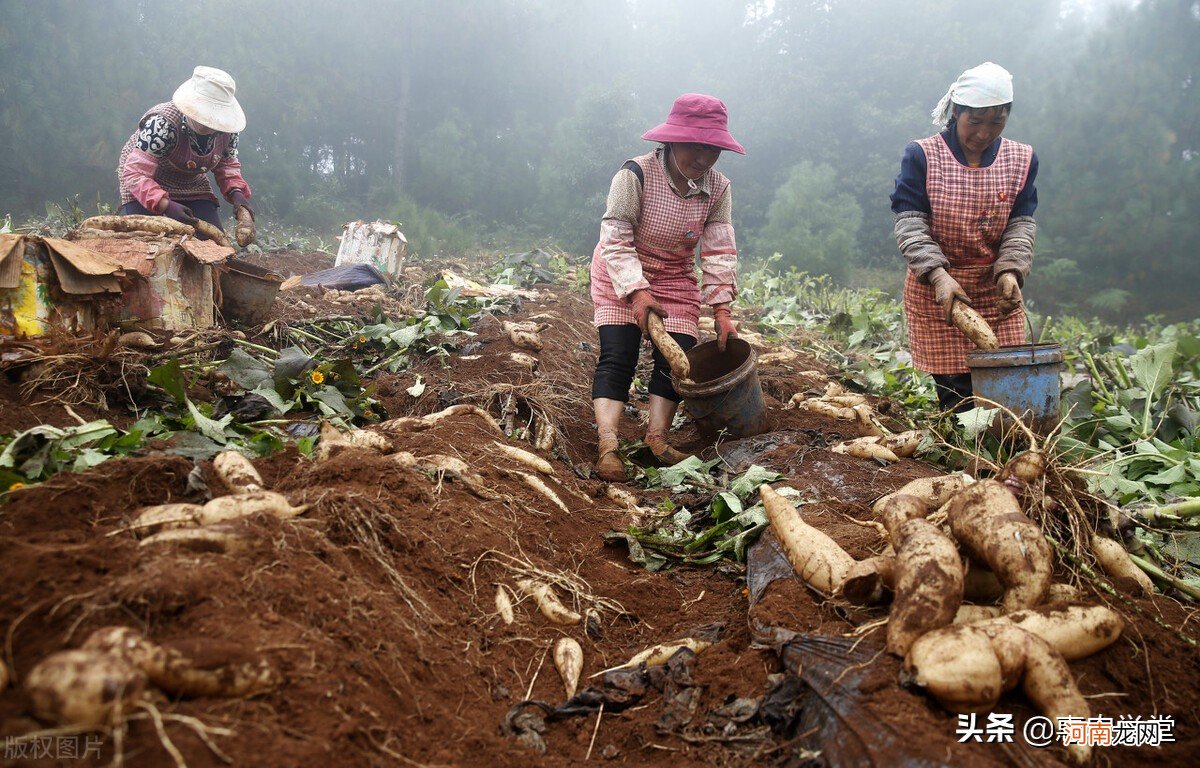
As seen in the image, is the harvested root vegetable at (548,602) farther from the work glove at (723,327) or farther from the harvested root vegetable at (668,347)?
the work glove at (723,327)

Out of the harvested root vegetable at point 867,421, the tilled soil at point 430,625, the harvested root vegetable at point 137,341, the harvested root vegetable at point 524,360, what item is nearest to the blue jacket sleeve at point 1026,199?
the harvested root vegetable at point 867,421

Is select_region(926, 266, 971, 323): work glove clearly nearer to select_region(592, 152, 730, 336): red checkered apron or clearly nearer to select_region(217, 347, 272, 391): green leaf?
select_region(592, 152, 730, 336): red checkered apron

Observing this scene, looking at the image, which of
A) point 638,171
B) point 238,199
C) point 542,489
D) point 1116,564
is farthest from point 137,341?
point 1116,564

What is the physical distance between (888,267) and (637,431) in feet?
68.9

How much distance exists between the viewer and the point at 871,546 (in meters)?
1.98

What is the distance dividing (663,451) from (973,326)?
56.9 inches

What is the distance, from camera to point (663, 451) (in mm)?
3506

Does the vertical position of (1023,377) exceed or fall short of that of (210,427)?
it exceeds it

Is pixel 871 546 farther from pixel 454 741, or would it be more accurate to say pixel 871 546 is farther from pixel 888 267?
pixel 888 267

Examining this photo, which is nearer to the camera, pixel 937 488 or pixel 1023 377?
pixel 937 488

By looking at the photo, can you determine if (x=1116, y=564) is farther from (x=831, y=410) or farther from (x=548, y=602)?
(x=831, y=410)

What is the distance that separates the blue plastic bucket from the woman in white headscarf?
0.33m

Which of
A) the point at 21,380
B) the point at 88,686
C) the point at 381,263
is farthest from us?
the point at 381,263

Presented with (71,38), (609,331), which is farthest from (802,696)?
(71,38)
